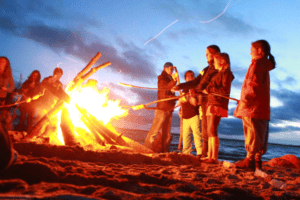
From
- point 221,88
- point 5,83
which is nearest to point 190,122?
point 221,88

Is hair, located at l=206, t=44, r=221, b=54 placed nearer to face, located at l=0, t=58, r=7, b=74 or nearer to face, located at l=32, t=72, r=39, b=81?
face, located at l=0, t=58, r=7, b=74

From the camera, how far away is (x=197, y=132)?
16.1 ft

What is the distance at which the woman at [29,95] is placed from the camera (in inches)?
244

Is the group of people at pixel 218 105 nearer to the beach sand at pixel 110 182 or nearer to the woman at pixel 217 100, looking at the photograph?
the woman at pixel 217 100

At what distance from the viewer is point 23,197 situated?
1365 millimetres

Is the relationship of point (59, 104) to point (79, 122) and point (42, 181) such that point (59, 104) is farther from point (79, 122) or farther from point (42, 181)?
point (42, 181)

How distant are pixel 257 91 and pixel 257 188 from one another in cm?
153

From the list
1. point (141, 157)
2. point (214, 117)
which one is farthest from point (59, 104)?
point (214, 117)

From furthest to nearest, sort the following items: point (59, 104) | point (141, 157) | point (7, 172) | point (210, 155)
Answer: point (59, 104) < point (210, 155) < point (141, 157) < point (7, 172)

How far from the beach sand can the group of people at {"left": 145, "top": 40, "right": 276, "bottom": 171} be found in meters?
0.53

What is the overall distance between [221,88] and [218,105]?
1.20 feet

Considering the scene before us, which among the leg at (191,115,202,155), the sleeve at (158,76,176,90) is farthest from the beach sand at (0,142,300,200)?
the sleeve at (158,76,176,90)

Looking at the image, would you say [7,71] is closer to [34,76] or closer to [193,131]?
[34,76]

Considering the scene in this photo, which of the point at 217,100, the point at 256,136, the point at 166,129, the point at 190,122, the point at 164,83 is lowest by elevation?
the point at 166,129
